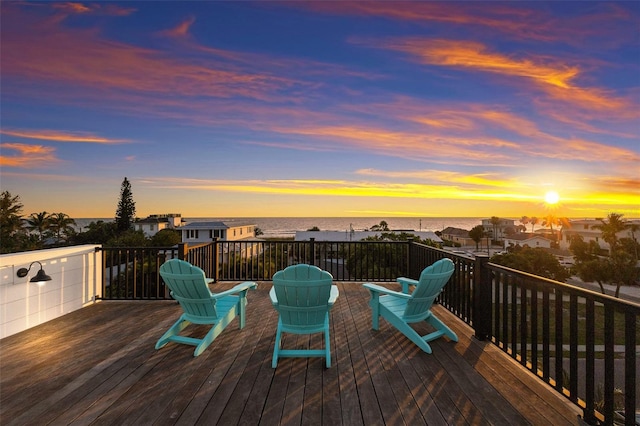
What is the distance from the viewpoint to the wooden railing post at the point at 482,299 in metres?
3.62

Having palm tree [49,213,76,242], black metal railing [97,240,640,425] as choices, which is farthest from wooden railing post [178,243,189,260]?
palm tree [49,213,76,242]

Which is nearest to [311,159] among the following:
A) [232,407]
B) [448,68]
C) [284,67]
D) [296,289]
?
[284,67]

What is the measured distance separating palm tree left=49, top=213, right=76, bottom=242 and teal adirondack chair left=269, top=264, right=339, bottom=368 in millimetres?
45105

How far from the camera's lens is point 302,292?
308 centimetres

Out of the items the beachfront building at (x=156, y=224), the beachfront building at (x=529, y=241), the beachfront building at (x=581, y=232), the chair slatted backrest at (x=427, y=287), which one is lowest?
the beachfront building at (x=529, y=241)

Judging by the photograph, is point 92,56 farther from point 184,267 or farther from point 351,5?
point 184,267

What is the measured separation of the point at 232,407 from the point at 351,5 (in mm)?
7044

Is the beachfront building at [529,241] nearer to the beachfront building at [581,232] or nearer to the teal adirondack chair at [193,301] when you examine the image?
the beachfront building at [581,232]

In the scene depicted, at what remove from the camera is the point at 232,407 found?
2.28m

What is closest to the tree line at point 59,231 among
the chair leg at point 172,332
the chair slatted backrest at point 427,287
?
the chair leg at point 172,332

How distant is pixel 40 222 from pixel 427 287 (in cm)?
4522

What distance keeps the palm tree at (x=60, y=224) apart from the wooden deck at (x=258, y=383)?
4276 centimetres

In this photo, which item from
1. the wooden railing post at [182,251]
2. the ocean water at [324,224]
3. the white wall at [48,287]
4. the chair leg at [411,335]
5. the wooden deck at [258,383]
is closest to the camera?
the wooden deck at [258,383]

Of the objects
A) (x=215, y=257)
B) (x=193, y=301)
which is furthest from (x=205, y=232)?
(x=193, y=301)
